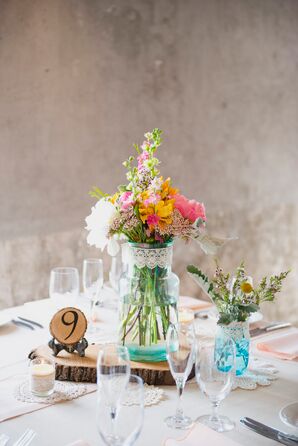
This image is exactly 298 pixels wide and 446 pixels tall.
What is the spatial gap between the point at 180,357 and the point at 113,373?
23cm

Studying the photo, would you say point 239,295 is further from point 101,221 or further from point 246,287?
point 101,221

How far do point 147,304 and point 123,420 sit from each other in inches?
24.2

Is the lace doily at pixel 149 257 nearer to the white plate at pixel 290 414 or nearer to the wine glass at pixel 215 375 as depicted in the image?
the wine glass at pixel 215 375

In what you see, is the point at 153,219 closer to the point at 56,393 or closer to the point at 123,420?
the point at 56,393

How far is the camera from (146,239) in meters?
1.76

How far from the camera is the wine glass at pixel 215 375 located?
139 cm

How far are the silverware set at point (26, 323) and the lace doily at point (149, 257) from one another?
557 millimetres

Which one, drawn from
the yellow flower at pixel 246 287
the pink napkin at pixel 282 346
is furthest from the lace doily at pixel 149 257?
the pink napkin at pixel 282 346

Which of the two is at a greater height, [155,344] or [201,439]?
[155,344]

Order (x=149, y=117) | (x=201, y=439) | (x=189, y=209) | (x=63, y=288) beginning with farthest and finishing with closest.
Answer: (x=149, y=117) → (x=63, y=288) → (x=189, y=209) → (x=201, y=439)

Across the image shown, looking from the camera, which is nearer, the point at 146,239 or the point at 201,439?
the point at 201,439

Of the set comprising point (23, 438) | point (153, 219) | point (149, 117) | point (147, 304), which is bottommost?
point (23, 438)

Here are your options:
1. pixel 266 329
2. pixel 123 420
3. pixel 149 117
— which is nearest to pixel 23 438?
pixel 123 420

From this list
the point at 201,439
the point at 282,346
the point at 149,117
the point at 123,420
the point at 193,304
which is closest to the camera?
the point at 123,420
